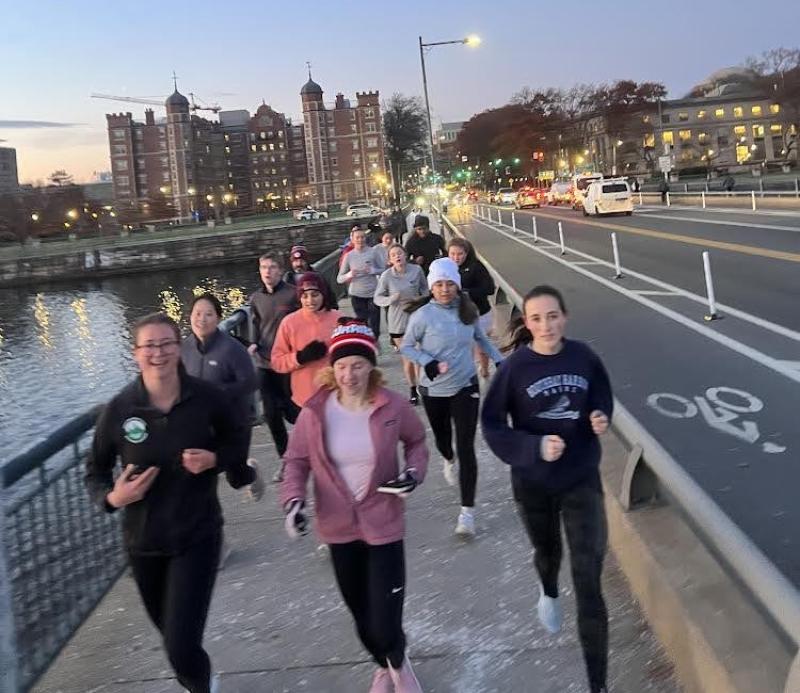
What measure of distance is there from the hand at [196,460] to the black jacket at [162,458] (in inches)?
1.4

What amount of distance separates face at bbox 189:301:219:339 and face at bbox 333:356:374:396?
239cm

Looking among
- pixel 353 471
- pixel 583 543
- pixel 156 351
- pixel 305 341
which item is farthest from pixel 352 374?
pixel 305 341

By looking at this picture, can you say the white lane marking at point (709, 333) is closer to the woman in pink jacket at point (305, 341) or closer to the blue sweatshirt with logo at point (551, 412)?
the woman in pink jacket at point (305, 341)

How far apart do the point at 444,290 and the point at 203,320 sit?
1771mm

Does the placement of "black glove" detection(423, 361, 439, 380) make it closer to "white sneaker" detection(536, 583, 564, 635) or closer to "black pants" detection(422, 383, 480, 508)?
"black pants" detection(422, 383, 480, 508)

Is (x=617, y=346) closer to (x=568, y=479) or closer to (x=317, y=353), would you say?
(x=317, y=353)

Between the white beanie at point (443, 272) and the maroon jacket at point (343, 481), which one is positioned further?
the white beanie at point (443, 272)

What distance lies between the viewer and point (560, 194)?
69438mm

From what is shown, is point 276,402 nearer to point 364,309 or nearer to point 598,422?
point 598,422

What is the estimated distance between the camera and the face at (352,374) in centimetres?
372

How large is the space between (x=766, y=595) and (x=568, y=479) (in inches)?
48.0

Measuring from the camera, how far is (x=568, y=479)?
12.3 feet

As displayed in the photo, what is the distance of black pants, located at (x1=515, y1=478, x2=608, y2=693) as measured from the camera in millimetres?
3635

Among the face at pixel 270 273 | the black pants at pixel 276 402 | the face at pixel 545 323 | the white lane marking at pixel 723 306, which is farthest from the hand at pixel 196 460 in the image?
the white lane marking at pixel 723 306
